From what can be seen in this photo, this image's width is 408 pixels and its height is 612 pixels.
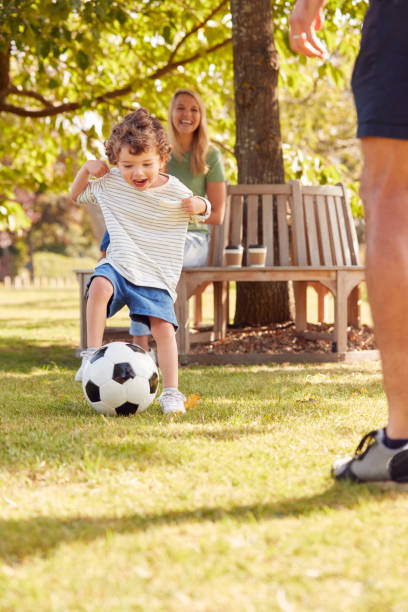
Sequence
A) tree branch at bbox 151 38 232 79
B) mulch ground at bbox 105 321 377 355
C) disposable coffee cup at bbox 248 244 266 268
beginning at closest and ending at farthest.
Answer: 1. disposable coffee cup at bbox 248 244 266 268
2. mulch ground at bbox 105 321 377 355
3. tree branch at bbox 151 38 232 79

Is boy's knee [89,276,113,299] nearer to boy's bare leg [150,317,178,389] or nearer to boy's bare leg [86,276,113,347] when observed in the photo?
boy's bare leg [86,276,113,347]

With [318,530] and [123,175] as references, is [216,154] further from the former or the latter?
[318,530]

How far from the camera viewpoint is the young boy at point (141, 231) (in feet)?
12.3

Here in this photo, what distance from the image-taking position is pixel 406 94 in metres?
2.15

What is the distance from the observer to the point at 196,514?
1974 mm

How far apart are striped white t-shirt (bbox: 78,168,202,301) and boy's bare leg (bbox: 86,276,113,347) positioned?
155 mm

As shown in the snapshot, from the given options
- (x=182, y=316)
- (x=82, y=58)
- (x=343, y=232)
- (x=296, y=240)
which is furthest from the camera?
(x=82, y=58)

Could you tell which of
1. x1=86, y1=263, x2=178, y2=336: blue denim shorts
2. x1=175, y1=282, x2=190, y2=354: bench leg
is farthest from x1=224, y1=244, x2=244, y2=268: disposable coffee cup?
x1=86, y1=263, x2=178, y2=336: blue denim shorts

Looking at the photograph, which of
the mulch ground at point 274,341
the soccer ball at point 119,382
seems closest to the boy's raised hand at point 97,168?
the soccer ball at point 119,382

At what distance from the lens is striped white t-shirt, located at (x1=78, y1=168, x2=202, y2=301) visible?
12.8 feet

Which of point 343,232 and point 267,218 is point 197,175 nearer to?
point 267,218

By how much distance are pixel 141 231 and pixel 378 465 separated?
2167 millimetres

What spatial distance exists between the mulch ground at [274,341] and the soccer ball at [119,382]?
253 cm

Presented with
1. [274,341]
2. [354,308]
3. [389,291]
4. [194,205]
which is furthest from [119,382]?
[354,308]
